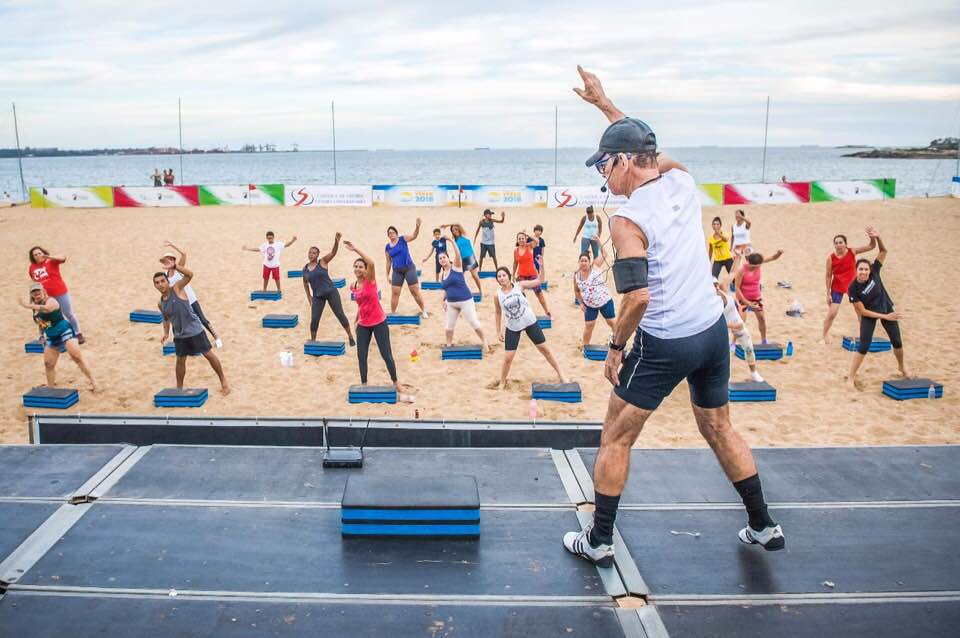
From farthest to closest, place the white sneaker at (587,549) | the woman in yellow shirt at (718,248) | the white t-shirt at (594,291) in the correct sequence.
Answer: the woman in yellow shirt at (718,248)
the white t-shirt at (594,291)
the white sneaker at (587,549)

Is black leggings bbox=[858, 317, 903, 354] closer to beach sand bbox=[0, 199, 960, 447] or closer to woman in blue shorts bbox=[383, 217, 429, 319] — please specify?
beach sand bbox=[0, 199, 960, 447]

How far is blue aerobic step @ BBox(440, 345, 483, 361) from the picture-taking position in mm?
11078

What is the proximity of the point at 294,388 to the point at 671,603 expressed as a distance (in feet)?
24.0

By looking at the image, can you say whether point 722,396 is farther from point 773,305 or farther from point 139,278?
point 139,278

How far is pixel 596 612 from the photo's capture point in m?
3.34

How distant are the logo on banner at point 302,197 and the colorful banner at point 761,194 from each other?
1989cm

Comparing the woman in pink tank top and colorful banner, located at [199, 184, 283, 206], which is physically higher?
colorful banner, located at [199, 184, 283, 206]

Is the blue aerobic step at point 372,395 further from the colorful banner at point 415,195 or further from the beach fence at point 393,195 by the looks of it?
the colorful banner at point 415,195

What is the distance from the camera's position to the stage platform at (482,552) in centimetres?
329

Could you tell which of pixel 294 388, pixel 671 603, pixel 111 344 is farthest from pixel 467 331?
pixel 671 603

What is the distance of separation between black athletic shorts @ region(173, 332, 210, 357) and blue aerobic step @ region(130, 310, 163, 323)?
456 centimetres

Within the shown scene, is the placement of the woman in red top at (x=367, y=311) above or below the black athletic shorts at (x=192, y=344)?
above

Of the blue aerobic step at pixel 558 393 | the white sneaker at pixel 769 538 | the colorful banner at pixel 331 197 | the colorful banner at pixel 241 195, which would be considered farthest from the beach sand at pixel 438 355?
the colorful banner at pixel 241 195

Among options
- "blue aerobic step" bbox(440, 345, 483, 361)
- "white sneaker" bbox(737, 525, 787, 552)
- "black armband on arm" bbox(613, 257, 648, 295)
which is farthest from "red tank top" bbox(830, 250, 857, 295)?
"black armband on arm" bbox(613, 257, 648, 295)
